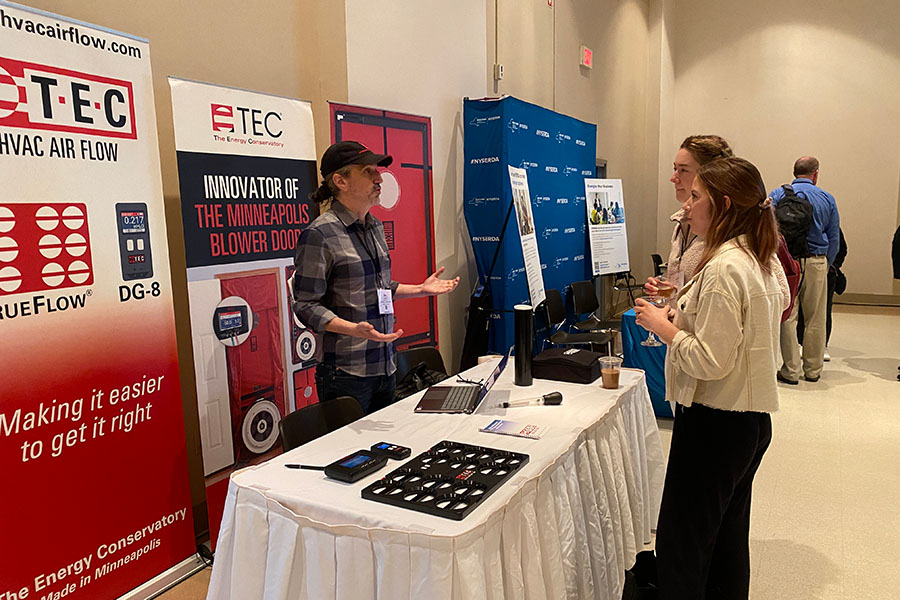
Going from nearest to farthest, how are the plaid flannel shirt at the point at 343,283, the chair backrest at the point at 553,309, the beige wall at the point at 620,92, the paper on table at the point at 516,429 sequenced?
the paper on table at the point at 516,429 → the plaid flannel shirt at the point at 343,283 → the chair backrest at the point at 553,309 → the beige wall at the point at 620,92

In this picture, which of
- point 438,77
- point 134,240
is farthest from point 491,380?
point 438,77

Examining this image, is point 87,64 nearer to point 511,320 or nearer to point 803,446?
point 511,320

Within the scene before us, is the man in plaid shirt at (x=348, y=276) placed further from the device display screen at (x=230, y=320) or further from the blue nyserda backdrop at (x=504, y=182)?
the blue nyserda backdrop at (x=504, y=182)

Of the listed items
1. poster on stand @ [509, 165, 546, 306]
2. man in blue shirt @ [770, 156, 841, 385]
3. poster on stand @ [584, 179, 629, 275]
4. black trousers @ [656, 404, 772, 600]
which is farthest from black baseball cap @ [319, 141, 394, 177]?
poster on stand @ [584, 179, 629, 275]

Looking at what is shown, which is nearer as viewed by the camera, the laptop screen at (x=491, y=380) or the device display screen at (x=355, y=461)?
the device display screen at (x=355, y=461)

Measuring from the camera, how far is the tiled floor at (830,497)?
2.62 m

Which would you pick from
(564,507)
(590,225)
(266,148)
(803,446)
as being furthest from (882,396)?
(266,148)

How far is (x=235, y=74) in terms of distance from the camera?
3236 millimetres

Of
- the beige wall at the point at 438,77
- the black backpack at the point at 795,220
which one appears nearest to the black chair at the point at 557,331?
the beige wall at the point at 438,77

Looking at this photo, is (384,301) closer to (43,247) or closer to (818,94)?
(43,247)

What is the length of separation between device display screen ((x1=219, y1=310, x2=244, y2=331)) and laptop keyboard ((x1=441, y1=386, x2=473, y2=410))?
109cm

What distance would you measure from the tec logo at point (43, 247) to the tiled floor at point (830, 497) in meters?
1.33

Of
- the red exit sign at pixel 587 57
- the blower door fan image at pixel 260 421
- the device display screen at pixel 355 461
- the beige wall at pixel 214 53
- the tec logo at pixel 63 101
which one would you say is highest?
the red exit sign at pixel 587 57

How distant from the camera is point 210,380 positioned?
281 cm
